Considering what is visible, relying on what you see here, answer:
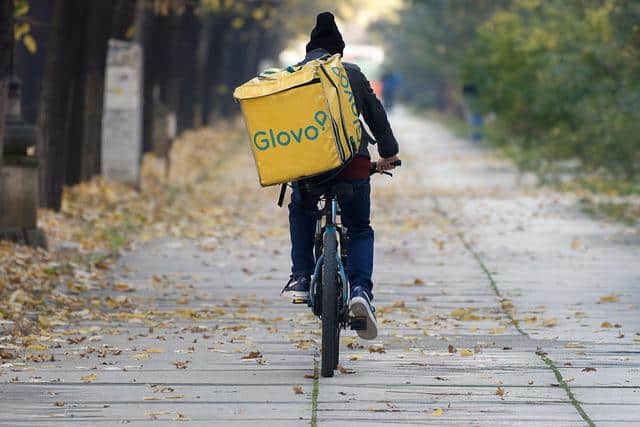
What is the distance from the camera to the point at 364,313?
365 inches

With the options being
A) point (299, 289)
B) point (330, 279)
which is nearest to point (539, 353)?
point (299, 289)

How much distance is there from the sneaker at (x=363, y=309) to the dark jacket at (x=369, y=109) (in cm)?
74

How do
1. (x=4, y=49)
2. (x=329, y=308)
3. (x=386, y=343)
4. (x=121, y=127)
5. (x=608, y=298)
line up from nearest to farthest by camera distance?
(x=329, y=308) → (x=386, y=343) → (x=608, y=298) → (x=4, y=49) → (x=121, y=127)

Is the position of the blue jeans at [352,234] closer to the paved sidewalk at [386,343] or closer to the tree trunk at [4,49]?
the paved sidewalk at [386,343]

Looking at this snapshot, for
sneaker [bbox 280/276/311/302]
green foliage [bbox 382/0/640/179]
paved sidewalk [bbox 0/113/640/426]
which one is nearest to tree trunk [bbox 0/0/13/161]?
paved sidewalk [bbox 0/113/640/426]

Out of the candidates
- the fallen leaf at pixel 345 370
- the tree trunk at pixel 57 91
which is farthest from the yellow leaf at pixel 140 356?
the tree trunk at pixel 57 91

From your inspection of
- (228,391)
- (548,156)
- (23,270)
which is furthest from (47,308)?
(548,156)

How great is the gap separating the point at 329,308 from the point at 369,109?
1.16m

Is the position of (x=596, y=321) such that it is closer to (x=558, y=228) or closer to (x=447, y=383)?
(x=447, y=383)

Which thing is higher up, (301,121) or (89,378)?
(301,121)

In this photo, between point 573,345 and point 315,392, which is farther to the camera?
point 573,345

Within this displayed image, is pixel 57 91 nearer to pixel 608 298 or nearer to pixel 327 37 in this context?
pixel 608 298

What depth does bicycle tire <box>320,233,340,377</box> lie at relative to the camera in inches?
352

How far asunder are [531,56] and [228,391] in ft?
70.7
